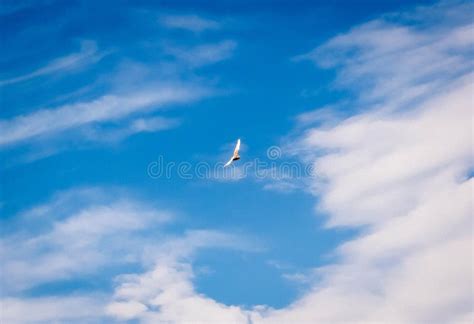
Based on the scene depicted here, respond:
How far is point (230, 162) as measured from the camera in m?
84.2
